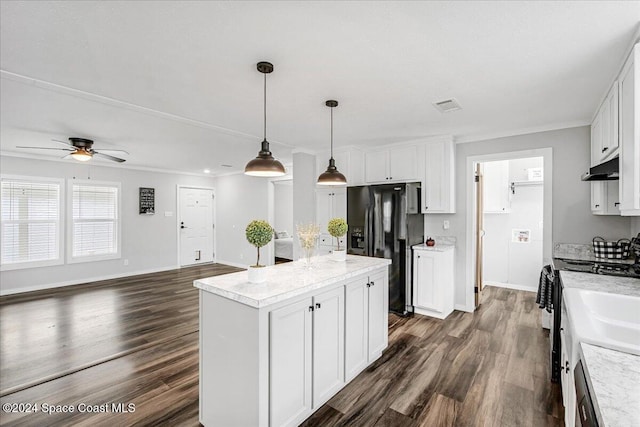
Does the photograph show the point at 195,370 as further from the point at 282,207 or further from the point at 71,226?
the point at 282,207

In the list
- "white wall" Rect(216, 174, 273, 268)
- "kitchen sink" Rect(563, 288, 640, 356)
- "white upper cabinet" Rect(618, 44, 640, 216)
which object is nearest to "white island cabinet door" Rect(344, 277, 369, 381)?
"kitchen sink" Rect(563, 288, 640, 356)

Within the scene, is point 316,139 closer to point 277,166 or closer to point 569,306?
point 277,166

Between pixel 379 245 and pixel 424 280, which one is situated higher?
pixel 379 245

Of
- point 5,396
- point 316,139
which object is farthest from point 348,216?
point 5,396

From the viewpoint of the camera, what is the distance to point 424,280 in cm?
410

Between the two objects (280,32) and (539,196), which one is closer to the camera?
(280,32)

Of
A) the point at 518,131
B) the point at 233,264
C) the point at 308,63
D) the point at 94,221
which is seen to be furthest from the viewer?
the point at 233,264

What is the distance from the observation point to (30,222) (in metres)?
5.48

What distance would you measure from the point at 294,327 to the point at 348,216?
280cm

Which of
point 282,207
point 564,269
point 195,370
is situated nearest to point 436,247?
point 564,269

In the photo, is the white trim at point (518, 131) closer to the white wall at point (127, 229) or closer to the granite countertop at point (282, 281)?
the granite countertop at point (282, 281)

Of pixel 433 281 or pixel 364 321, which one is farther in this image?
pixel 433 281

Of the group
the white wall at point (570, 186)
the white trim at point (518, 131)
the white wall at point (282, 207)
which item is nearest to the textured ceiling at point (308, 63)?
the white trim at point (518, 131)

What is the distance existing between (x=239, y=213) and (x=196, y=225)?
126cm
